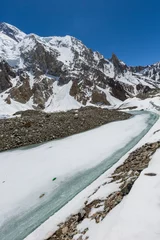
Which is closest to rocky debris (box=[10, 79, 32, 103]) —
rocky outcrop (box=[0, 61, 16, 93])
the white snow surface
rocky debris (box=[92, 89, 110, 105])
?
rocky outcrop (box=[0, 61, 16, 93])

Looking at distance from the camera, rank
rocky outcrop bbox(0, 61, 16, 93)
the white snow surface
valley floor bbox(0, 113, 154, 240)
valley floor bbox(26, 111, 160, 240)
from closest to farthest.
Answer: valley floor bbox(26, 111, 160, 240) → valley floor bbox(0, 113, 154, 240) → the white snow surface → rocky outcrop bbox(0, 61, 16, 93)

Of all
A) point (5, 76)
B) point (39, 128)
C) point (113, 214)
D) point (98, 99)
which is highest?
point (5, 76)

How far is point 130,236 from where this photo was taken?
15.9 feet

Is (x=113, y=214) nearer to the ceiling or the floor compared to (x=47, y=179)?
nearer to the ceiling

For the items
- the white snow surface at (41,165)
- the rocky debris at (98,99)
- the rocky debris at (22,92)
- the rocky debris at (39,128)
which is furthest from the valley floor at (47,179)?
the rocky debris at (98,99)

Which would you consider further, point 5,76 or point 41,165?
point 5,76

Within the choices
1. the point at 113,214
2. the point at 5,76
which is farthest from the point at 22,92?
the point at 113,214

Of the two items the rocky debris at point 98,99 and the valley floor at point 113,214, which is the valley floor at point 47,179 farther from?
the rocky debris at point 98,99

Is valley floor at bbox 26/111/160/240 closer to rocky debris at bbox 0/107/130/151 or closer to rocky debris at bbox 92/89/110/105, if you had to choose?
rocky debris at bbox 0/107/130/151

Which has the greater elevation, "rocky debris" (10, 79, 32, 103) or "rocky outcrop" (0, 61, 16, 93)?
"rocky outcrop" (0, 61, 16, 93)

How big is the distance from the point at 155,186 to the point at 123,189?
117 centimetres

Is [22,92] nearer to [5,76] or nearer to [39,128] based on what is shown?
[5,76]

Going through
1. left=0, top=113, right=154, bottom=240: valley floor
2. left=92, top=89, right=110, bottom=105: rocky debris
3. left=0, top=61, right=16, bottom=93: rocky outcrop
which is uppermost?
left=0, top=61, right=16, bottom=93: rocky outcrop

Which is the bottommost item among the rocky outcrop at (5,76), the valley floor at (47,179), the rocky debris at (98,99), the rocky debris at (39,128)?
the valley floor at (47,179)
